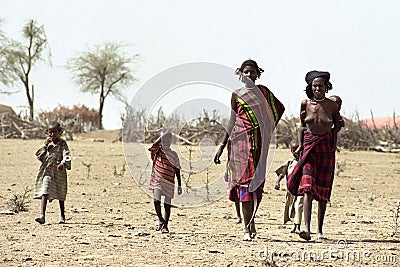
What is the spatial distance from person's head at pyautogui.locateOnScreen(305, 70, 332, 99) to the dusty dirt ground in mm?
1429

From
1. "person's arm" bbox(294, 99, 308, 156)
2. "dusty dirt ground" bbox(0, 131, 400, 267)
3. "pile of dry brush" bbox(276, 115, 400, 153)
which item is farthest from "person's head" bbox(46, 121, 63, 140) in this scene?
"pile of dry brush" bbox(276, 115, 400, 153)

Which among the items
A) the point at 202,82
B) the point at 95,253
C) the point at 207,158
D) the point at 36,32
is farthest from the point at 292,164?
the point at 36,32

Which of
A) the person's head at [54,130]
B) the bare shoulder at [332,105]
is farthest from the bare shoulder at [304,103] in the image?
the person's head at [54,130]

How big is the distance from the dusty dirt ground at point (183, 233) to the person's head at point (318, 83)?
1429mm

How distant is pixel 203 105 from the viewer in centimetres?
754

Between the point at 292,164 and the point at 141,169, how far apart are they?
27.5ft

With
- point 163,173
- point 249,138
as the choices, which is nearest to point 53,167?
point 163,173

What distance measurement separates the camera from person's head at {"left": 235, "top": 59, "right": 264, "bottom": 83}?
6918mm

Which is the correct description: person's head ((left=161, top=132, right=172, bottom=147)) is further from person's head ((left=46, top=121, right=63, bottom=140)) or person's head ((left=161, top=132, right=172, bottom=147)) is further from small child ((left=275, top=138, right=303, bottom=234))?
person's head ((left=46, top=121, right=63, bottom=140))

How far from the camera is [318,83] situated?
6.87 meters

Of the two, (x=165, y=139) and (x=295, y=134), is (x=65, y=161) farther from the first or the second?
(x=295, y=134)

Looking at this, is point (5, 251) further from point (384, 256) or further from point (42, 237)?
point (384, 256)

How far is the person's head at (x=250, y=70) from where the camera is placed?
692cm

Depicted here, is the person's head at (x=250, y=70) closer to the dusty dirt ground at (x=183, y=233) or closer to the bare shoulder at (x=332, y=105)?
the bare shoulder at (x=332, y=105)
